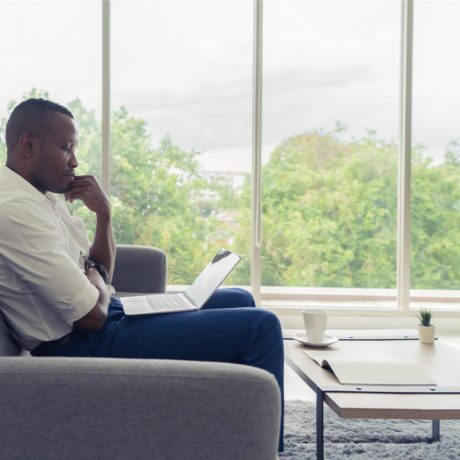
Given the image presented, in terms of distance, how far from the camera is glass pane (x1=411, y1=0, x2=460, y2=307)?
3.90 meters

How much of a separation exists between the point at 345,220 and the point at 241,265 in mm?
795

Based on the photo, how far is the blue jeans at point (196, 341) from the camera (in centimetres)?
135

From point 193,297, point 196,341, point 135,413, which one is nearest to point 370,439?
point 193,297

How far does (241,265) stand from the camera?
13.1 feet

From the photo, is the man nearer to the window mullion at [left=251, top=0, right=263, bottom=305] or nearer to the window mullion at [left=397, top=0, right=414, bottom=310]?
the window mullion at [left=251, top=0, right=263, bottom=305]

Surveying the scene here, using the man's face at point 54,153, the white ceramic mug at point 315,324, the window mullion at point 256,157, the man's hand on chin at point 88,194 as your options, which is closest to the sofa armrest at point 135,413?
the man's face at point 54,153

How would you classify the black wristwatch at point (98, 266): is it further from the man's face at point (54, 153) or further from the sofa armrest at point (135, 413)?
the sofa armrest at point (135, 413)

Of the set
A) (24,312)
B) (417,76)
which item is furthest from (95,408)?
(417,76)

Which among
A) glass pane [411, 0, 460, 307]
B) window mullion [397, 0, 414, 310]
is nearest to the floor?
window mullion [397, 0, 414, 310]

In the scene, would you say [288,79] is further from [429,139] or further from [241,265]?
[241,265]

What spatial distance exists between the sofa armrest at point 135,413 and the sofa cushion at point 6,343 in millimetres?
415

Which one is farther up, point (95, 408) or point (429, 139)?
point (429, 139)

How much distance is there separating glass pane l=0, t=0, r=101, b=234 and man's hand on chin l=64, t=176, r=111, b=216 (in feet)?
6.71

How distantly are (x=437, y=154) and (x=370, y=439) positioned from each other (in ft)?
8.55
